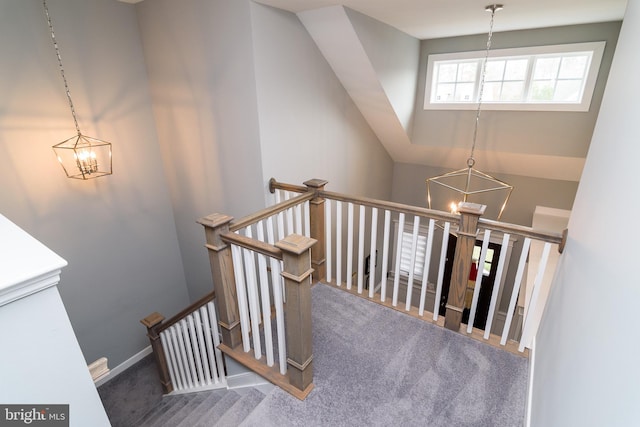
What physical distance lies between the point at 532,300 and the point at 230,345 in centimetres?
204

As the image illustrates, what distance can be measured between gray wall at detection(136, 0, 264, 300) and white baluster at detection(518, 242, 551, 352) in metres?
2.35

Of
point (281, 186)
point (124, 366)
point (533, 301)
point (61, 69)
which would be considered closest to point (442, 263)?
point (533, 301)

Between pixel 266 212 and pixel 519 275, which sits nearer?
pixel 519 275

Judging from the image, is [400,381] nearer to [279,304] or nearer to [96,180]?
[279,304]

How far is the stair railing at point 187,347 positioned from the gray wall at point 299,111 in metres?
1.39

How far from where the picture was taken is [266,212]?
2.45m

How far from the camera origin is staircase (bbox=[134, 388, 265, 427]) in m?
2.13

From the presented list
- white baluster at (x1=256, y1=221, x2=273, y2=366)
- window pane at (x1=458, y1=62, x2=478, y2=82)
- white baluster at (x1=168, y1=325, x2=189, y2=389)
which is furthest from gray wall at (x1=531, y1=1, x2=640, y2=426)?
window pane at (x1=458, y1=62, x2=478, y2=82)

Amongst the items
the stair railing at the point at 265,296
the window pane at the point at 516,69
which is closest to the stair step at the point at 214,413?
the stair railing at the point at 265,296

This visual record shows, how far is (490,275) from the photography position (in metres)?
5.50

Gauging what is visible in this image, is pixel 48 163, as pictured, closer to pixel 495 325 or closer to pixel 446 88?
pixel 446 88

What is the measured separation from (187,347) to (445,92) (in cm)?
452


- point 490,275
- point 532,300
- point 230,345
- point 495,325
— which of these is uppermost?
Answer: point 532,300

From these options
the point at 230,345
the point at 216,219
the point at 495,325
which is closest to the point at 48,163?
the point at 216,219
